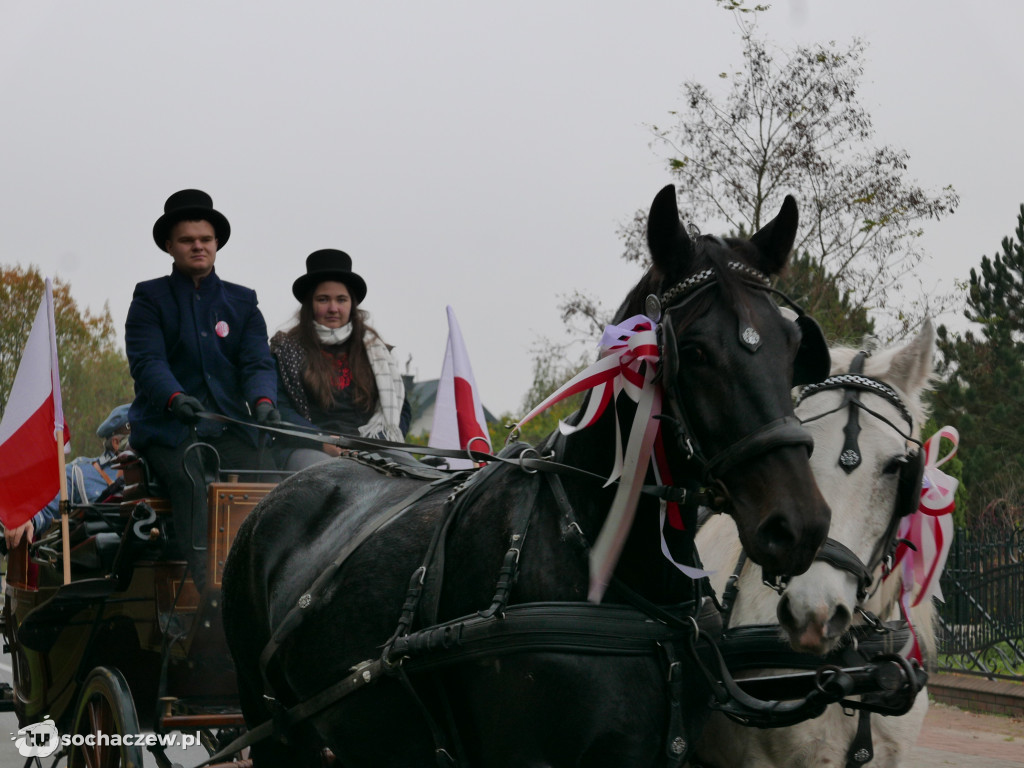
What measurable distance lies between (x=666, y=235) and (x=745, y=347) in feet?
1.31

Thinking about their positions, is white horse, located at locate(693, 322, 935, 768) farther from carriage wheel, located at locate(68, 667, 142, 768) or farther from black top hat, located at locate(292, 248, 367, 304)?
black top hat, located at locate(292, 248, 367, 304)

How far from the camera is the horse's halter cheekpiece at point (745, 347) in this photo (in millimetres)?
2764

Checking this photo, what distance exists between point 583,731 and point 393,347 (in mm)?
3266

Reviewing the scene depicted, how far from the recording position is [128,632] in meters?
5.71

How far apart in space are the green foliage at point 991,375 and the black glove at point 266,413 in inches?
1084

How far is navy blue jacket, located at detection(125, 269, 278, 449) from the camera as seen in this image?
17.5 ft

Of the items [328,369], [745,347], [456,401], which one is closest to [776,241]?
[745,347]

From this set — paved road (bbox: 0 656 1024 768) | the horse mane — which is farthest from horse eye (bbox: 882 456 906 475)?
paved road (bbox: 0 656 1024 768)

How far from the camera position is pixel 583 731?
9.86 ft

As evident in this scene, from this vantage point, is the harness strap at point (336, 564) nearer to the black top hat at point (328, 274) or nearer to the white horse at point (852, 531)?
the white horse at point (852, 531)

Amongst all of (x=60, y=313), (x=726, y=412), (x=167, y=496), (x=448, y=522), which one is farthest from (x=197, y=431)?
(x=60, y=313)

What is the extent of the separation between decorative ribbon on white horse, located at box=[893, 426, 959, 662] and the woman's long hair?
8.70 ft

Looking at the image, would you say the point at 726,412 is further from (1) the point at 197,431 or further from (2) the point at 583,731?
(1) the point at 197,431

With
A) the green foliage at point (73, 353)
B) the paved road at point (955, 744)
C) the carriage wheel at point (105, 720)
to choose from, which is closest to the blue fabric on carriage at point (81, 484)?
the carriage wheel at point (105, 720)
